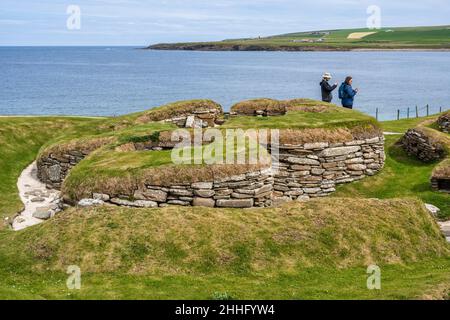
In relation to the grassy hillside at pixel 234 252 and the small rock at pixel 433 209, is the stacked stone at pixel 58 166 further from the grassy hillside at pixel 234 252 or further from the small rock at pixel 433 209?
the small rock at pixel 433 209

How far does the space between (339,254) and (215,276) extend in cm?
375

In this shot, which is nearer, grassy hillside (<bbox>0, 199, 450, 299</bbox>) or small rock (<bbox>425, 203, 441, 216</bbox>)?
grassy hillside (<bbox>0, 199, 450, 299</bbox>)

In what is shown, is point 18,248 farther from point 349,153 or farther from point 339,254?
point 349,153

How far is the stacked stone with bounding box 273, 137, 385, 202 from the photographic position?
2116 centimetres

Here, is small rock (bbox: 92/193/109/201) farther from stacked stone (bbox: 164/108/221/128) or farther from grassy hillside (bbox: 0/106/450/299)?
stacked stone (bbox: 164/108/221/128)

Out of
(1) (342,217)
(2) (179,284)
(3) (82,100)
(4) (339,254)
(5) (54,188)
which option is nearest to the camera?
(2) (179,284)

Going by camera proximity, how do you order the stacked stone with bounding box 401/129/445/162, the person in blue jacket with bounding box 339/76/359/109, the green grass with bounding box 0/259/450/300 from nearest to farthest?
1. the green grass with bounding box 0/259/450/300
2. the stacked stone with bounding box 401/129/445/162
3. the person in blue jacket with bounding box 339/76/359/109

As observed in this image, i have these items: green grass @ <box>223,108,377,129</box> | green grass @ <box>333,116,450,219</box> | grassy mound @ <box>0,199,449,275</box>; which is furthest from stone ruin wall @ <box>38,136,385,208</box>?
grassy mound @ <box>0,199,449,275</box>

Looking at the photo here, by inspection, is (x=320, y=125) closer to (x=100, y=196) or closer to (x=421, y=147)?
(x=421, y=147)

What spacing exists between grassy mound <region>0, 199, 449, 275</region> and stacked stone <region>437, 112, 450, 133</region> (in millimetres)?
13805

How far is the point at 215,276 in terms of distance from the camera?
13.4m

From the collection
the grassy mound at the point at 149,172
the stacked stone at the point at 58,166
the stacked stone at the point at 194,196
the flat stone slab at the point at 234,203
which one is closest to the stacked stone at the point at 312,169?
the grassy mound at the point at 149,172
